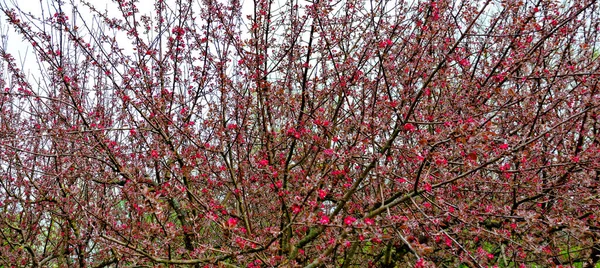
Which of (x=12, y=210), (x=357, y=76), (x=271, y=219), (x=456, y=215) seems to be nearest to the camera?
(x=456, y=215)

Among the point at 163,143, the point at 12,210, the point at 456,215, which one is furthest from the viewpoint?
the point at 12,210

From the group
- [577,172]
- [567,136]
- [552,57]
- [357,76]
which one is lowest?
[577,172]

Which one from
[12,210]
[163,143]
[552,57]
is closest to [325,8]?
[163,143]

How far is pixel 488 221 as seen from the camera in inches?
172

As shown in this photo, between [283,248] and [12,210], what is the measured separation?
4.00 meters

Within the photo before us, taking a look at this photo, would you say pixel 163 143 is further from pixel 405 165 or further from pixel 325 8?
pixel 405 165

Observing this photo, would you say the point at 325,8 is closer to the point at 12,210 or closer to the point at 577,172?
the point at 577,172

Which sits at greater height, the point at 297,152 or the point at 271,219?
the point at 297,152

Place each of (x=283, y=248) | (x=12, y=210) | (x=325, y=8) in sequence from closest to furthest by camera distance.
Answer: (x=325, y=8)
(x=283, y=248)
(x=12, y=210)

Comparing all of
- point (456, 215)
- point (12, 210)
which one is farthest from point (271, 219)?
point (12, 210)

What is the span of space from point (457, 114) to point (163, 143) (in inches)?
107

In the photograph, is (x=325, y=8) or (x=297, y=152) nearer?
(x=325, y=8)

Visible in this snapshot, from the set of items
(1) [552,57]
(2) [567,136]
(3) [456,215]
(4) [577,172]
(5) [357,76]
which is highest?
(1) [552,57]

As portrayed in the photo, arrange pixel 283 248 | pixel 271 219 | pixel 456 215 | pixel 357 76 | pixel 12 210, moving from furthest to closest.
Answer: pixel 12 210
pixel 271 219
pixel 283 248
pixel 357 76
pixel 456 215
